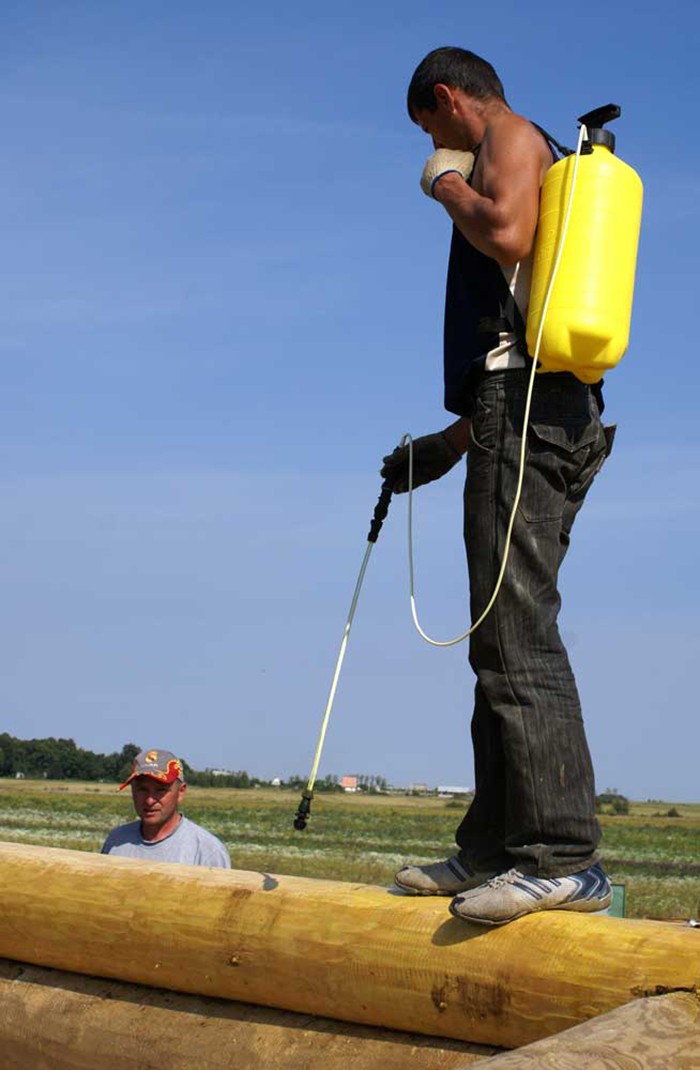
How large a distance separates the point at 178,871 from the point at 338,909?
0.86 m

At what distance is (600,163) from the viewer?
14.5 feet

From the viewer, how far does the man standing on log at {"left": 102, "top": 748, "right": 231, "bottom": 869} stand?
7.88 meters

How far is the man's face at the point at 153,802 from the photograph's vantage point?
26.2 ft

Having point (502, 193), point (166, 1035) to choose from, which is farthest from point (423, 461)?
point (166, 1035)

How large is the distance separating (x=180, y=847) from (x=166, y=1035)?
278 centimetres

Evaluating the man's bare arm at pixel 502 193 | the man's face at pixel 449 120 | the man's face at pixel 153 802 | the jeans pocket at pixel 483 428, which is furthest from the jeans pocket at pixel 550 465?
the man's face at pixel 153 802

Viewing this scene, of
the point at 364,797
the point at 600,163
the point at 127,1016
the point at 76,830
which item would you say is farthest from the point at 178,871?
the point at 364,797

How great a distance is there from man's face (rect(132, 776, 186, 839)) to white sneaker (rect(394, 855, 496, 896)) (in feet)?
11.3

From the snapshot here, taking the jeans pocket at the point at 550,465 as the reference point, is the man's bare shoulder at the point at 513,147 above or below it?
above

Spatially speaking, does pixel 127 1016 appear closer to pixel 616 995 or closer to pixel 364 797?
pixel 616 995

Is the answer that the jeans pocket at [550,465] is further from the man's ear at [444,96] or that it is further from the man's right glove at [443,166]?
the man's ear at [444,96]

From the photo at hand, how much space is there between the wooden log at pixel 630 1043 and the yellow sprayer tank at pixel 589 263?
1.85 meters

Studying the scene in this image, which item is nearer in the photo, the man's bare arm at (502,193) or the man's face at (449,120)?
the man's bare arm at (502,193)

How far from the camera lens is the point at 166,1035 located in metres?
5.14
